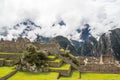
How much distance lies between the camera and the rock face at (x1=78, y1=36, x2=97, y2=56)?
139 m

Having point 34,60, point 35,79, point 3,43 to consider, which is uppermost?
point 3,43

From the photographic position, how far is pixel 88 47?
141 meters

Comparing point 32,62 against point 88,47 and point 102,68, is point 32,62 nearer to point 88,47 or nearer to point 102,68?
point 102,68

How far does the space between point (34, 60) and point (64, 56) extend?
12.0 m

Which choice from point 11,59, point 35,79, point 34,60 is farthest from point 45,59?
point 35,79

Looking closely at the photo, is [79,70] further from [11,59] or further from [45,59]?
[11,59]

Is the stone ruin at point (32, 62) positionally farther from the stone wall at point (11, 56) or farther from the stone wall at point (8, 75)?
the stone wall at point (11, 56)

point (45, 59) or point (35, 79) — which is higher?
point (45, 59)

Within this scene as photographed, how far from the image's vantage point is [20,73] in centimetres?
3656

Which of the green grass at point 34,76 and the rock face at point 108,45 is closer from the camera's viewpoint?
the green grass at point 34,76

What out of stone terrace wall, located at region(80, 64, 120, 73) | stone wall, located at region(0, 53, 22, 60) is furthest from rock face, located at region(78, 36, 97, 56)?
stone wall, located at region(0, 53, 22, 60)

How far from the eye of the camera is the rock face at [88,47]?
5458 inches

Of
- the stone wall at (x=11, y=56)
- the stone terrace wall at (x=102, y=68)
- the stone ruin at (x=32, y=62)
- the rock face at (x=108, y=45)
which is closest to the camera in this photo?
the stone ruin at (x=32, y=62)

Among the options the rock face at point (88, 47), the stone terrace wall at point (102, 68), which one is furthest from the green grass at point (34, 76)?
the rock face at point (88, 47)
